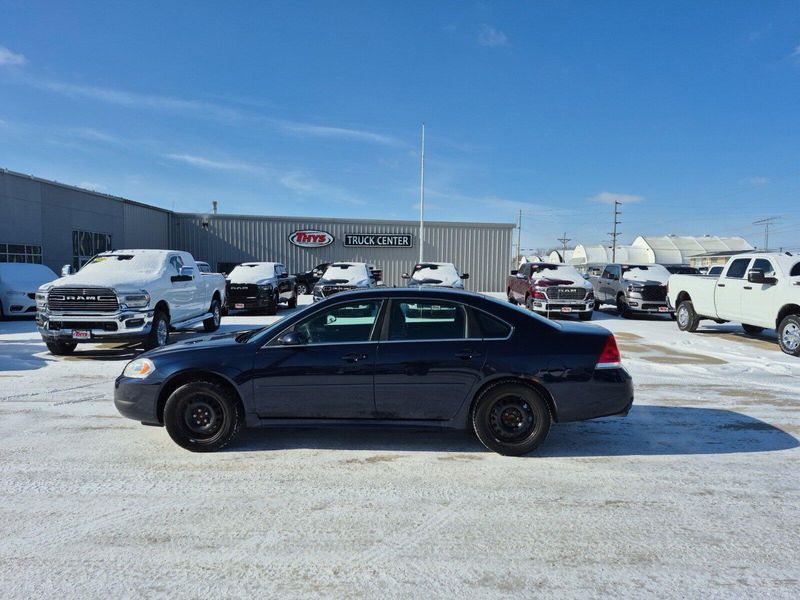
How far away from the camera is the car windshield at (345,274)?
15892 mm

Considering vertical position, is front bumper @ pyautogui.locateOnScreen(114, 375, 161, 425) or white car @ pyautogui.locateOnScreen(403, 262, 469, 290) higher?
white car @ pyautogui.locateOnScreen(403, 262, 469, 290)

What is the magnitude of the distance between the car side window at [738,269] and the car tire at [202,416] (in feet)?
38.7

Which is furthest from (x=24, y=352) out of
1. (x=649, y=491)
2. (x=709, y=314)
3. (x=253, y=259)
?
(x=253, y=259)

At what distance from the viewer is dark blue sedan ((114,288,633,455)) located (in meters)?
4.22

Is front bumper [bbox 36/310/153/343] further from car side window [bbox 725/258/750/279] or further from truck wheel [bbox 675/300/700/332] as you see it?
truck wheel [bbox 675/300/700/332]

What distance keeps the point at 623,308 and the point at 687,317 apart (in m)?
4.12

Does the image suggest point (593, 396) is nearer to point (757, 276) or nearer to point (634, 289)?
point (757, 276)

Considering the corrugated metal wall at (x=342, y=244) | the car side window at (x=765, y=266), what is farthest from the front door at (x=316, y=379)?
the corrugated metal wall at (x=342, y=244)

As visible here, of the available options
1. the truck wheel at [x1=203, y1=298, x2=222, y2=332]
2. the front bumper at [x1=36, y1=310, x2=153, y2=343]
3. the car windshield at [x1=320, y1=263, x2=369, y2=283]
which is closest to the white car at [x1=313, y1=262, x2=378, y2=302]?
the car windshield at [x1=320, y1=263, x2=369, y2=283]

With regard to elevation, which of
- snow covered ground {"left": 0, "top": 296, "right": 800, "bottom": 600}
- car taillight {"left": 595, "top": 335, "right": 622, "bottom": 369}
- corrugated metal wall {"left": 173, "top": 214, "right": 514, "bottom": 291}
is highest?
corrugated metal wall {"left": 173, "top": 214, "right": 514, "bottom": 291}

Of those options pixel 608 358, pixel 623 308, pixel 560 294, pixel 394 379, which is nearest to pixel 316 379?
pixel 394 379

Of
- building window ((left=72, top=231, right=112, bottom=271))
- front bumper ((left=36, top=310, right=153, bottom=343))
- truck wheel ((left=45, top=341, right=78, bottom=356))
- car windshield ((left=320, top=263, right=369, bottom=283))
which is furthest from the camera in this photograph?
building window ((left=72, top=231, right=112, bottom=271))

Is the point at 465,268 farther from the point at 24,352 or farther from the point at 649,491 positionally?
the point at 649,491

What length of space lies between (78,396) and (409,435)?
442 cm
